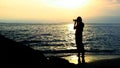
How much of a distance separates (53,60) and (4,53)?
8.53ft

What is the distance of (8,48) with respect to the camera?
11.5 m

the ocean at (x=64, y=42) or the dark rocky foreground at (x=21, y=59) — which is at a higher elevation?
the dark rocky foreground at (x=21, y=59)

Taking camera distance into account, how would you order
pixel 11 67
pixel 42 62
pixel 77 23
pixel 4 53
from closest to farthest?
pixel 11 67, pixel 4 53, pixel 42 62, pixel 77 23

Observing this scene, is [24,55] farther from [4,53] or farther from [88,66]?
[88,66]

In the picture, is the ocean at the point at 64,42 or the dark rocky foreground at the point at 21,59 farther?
the ocean at the point at 64,42

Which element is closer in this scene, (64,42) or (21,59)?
(21,59)

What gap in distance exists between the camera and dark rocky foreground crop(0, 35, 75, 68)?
10.5 meters

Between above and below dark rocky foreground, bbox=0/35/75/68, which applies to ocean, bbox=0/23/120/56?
below

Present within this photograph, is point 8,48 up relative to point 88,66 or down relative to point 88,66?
up

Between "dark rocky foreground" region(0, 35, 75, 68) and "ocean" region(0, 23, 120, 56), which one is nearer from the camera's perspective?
"dark rocky foreground" region(0, 35, 75, 68)

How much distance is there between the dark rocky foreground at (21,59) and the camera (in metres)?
10.5

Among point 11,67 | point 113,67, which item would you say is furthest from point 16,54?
point 113,67

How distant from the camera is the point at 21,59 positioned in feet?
36.0

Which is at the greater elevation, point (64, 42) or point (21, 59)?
point (21, 59)
